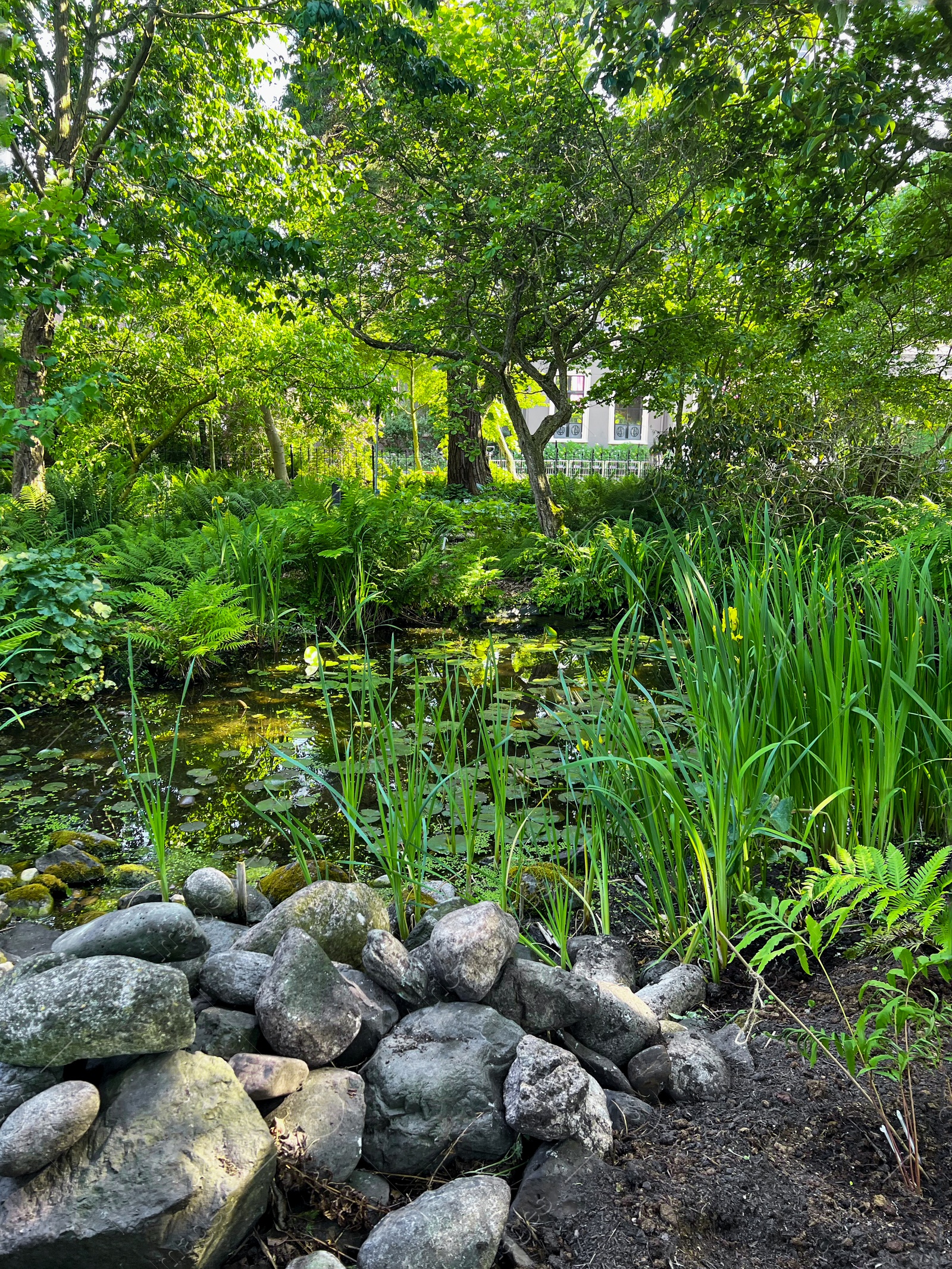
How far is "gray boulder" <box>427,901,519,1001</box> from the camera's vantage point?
61.3 inches

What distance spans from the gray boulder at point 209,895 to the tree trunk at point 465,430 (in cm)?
624

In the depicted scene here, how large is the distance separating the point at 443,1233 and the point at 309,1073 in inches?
16.1

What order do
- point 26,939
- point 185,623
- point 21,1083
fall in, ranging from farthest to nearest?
1. point 185,623
2. point 26,939
3. point 21,1083

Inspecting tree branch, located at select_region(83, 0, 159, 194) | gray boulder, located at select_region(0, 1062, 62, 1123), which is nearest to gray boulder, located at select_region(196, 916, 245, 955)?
gray boulder, located at select_region(0, 1062, 62, 1123)

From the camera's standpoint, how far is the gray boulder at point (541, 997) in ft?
5.11

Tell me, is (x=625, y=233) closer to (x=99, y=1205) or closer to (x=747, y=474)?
(x=747, y=474)

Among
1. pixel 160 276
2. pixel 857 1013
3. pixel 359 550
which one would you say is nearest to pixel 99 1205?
pixel 857 1013

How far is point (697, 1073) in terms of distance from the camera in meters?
1.46

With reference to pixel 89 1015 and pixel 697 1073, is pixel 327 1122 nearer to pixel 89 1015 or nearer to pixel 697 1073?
pixel 89 1015

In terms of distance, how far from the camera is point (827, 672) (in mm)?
1908

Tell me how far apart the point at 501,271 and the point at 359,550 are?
120 inches

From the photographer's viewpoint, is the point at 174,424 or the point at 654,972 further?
the point at 174,424

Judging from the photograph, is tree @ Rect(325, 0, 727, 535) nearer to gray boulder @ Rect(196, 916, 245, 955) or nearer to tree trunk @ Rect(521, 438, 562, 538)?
tree trunk @ Rect(521, 438, 562, 538)

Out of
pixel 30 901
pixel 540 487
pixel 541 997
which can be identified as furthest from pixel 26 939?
pixel 540 487
